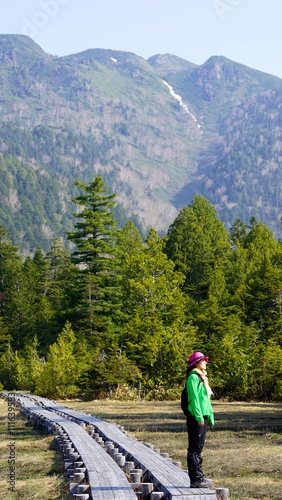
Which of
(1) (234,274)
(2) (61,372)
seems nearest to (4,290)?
(1) (234,274)

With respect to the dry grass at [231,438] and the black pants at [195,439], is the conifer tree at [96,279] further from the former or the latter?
the black pants at [195,439]

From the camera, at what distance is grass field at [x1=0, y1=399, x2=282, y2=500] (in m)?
13.4

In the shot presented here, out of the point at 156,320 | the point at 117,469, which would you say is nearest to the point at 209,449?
the point at 117,469

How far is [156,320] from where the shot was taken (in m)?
41.7

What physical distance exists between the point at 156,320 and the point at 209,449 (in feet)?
77.7

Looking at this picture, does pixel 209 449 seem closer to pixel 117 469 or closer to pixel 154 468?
pixel 117 469

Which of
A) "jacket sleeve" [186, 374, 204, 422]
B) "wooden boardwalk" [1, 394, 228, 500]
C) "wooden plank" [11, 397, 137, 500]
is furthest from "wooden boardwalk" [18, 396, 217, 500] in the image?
"jacket sleeve" [186, 374, 204, 422]

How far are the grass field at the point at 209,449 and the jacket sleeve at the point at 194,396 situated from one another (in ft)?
4.99

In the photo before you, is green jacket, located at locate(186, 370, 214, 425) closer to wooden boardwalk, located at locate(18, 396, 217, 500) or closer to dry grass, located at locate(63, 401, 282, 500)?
wooden boardwalk, located at locate(18, 396, 217, 500)

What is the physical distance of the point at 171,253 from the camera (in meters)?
78.2

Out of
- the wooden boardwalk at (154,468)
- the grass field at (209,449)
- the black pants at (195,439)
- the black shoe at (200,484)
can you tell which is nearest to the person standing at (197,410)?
the black pants at (195,439)

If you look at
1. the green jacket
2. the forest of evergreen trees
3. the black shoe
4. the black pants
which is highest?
the forest of evergreen trees

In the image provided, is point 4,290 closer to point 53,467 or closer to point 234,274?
point 234,274

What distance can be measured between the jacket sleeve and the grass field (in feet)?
4.99
